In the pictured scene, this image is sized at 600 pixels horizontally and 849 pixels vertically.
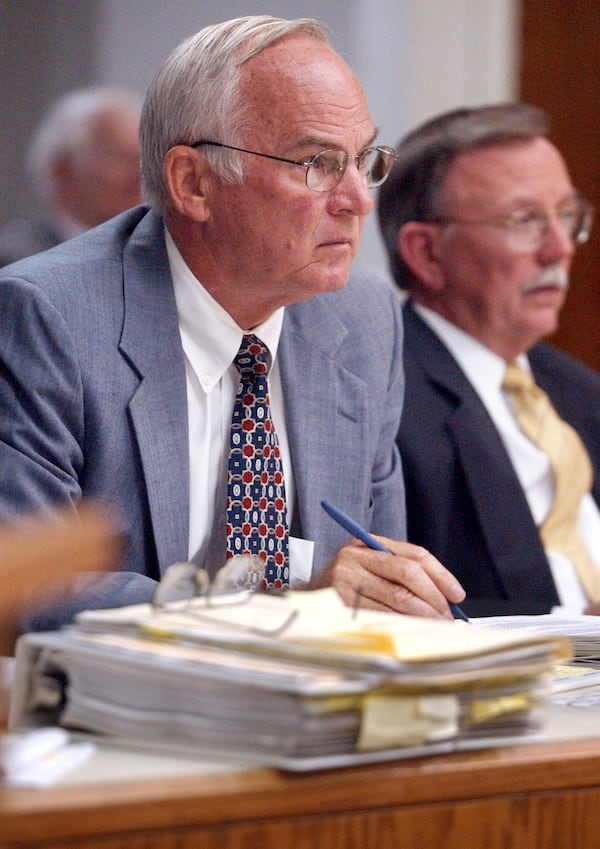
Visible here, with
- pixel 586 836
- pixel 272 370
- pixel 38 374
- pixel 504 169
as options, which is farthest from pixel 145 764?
pixel 504 169

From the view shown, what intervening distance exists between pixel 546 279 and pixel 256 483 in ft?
3.80

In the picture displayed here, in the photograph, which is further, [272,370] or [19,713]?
[272,370]

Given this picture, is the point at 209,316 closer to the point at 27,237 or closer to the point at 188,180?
the point at 188,180

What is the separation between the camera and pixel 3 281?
1752 mm

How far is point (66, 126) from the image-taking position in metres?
4.73

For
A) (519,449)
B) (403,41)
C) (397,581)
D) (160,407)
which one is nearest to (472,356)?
(519,449)

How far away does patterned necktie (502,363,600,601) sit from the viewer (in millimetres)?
2525

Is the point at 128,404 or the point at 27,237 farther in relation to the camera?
the point at 27,237

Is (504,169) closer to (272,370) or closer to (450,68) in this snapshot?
(272,370)

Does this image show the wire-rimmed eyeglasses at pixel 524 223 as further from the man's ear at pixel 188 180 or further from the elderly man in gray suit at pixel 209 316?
the man's ear at pixel 188 180

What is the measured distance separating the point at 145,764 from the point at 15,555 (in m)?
0.20

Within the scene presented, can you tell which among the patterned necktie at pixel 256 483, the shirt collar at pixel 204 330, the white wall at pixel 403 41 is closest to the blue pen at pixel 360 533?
the patterned necktie at pixel 256 483

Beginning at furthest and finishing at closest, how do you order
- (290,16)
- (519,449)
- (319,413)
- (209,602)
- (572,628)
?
(290,16) < (519,449) < (319,413) < (572,628) < (209,602)

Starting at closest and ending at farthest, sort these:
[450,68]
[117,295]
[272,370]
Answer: [117,295]
[272,370]
[450,68]
